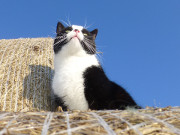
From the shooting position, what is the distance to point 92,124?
1.55 metres

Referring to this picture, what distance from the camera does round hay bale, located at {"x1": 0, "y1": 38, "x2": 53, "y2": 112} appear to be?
3.82 metres

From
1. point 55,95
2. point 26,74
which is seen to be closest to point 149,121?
point 55,95

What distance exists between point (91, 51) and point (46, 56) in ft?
4.32

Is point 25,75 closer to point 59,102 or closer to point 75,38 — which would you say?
point 59,102

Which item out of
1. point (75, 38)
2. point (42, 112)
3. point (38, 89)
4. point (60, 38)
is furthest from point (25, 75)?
point (42, 112)

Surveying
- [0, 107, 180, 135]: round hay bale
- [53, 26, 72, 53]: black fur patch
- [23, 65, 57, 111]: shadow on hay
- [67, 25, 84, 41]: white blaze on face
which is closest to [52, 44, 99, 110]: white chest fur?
[53, 26, 72, 53]: black fur patch

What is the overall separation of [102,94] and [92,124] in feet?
5.76

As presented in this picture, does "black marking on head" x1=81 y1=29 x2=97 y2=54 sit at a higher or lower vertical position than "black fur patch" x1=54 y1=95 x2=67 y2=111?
higher

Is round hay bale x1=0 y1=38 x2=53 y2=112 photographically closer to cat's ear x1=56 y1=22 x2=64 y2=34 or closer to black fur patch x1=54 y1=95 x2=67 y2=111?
black fur patch x1=54 y1=95 x2=67 y2=111

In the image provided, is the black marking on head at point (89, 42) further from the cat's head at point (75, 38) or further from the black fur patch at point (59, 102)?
the black fur patch at point (59, 102)

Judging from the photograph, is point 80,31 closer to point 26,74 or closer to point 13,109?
point 26,74

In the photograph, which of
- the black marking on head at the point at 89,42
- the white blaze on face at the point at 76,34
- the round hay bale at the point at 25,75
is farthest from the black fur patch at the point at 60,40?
the round hay bale at the point at 25,75

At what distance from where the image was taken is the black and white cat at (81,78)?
10.9 ft

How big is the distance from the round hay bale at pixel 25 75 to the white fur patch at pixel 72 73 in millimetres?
512
